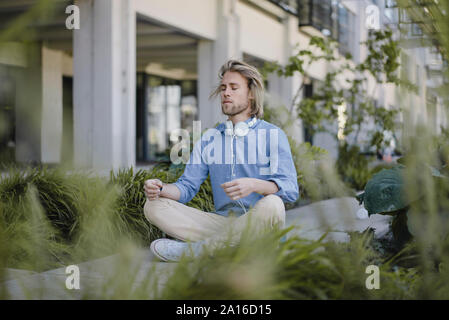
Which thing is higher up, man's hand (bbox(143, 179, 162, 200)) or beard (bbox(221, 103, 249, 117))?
beard (bbox(221, 103, 249, 117))

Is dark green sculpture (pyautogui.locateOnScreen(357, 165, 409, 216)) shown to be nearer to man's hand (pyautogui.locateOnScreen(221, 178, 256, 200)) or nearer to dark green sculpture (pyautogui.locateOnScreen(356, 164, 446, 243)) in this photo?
dark green sculpture (pyautogui.locateOnScreen(356, 164, 446, 243))

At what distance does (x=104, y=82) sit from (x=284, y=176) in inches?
201

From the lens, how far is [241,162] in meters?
2.97

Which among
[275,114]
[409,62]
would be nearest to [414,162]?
[409,62]

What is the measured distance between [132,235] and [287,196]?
4.72 feet

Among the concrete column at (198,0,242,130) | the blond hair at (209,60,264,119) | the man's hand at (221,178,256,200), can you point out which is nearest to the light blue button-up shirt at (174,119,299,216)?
the blond hair at (209,60,264,119)

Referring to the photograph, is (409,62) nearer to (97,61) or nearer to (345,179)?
(97,61)

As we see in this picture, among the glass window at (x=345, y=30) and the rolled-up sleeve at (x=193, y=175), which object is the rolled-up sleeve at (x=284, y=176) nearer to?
the rolled-up sleeve at (x=193, y=175)

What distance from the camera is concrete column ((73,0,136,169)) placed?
7.29 m

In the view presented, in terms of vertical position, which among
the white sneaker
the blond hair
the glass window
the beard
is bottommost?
the white sneaker

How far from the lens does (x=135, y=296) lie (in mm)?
1482

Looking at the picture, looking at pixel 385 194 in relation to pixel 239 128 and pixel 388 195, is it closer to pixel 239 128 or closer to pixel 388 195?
pixel 388 195

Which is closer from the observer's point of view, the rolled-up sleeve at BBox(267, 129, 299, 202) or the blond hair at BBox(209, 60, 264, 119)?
the rolled-up sleeve at BBox(267, 129, 299, 202)

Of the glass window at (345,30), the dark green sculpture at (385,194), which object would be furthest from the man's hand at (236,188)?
the glass window at (345,30)
